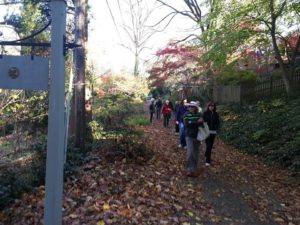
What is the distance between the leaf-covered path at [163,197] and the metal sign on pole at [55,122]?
2.52 meters

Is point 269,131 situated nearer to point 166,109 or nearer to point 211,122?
point 211,122

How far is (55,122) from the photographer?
3545mm

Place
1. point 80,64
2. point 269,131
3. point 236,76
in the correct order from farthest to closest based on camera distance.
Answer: point 236,76 → point 269,131 → point 80,64

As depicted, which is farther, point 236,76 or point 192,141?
point 236,76

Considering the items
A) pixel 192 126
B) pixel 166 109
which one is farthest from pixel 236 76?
pixel 192 126

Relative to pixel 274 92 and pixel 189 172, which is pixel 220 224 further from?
pixel 274 92

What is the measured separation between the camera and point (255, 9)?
50.9 ft

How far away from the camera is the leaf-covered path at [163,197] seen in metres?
6.46

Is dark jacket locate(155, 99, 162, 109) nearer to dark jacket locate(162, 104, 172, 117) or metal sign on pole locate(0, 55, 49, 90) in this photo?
dark jacket locate(162, 104, 172, 117)

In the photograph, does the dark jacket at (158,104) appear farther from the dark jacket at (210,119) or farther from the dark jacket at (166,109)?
the dark jacket at (210,119)

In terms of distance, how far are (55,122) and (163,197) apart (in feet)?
13.7

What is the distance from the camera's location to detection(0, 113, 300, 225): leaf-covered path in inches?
254

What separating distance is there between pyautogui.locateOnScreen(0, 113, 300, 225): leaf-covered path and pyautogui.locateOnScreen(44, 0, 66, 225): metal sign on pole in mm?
2523

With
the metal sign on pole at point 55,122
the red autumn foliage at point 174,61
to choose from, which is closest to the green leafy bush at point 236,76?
the red autumn foliage at point 174,61
